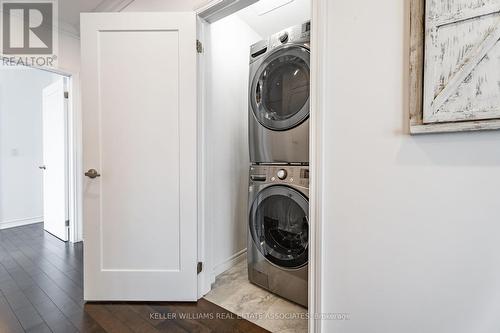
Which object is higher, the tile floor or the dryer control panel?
the dryer control panel

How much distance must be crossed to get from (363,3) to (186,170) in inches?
50.9

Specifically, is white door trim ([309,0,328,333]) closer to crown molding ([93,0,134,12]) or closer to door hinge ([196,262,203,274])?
door hinge ([196,262,203,274])

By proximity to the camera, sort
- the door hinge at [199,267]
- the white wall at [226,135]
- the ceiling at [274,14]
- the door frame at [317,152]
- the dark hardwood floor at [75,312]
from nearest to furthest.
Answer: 1. the door frame at [317,152]
2. the dark hardwood floor at [75,312]
3. the door hinge at [199,267]
4. the white wall at [226,135]
5. the ceiling at [274,14]

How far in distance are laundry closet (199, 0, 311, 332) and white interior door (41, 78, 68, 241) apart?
1995 mm

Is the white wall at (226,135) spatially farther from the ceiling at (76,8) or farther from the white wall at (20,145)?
the white wall at (20,145)

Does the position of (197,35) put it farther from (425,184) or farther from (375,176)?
(425,184)

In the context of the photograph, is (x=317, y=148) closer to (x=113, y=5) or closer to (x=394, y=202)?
(x=394, y=202)

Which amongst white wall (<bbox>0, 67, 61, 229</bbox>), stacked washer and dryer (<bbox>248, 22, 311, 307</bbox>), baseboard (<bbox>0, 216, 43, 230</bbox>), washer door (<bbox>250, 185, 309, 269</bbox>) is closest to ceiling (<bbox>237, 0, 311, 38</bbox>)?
stacked washer and dryer (<bbox>248, 22, 311, 307</bbox>)

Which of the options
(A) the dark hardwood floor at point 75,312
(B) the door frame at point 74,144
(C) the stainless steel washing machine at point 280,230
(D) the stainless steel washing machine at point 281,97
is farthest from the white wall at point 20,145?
(C) the stainless steel washing machine at point 280,230

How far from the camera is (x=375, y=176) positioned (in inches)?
37.5

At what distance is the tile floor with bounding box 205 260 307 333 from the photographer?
144 centimetres

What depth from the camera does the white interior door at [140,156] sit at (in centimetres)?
157

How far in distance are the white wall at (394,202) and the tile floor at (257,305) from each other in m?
0.45

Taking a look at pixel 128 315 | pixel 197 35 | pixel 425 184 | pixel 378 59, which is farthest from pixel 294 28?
pixel 128 315
